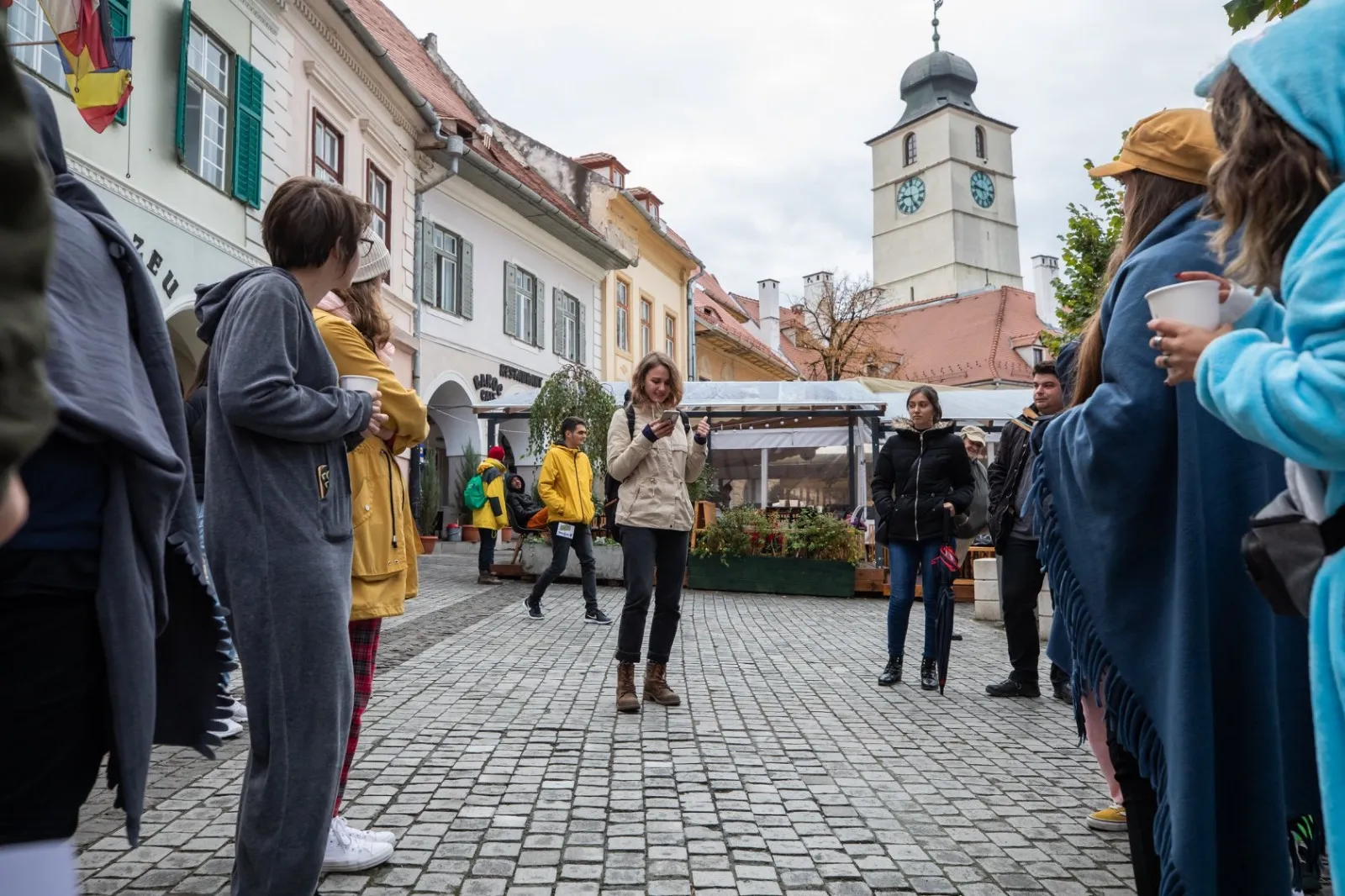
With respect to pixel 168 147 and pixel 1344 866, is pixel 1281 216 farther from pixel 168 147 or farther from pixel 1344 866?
pixel 168 147

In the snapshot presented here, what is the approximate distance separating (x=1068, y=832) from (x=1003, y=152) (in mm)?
80213

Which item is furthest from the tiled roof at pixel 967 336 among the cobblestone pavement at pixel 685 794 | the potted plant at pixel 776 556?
the cobblestone pavement at pixel 685 794

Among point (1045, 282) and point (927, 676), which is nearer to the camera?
point (927, 676)

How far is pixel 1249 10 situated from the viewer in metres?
5.25

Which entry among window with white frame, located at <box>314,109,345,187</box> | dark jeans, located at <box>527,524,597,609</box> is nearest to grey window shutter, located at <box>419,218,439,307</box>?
window with white frame, located at <box>314,109,345,187</box>

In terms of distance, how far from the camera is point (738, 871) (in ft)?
9.87

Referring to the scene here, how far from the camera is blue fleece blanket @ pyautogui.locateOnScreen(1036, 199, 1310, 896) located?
6.43 feet

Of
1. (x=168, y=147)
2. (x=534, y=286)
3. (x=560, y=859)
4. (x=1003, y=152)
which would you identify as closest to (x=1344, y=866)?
(x=560, y=859)

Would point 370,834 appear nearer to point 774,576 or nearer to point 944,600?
point 944,600

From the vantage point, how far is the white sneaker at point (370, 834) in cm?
303

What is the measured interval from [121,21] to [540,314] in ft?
45.0

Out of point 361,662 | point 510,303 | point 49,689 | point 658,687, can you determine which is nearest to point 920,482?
point 658,687

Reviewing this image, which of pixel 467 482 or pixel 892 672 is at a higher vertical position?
pixel 467 482

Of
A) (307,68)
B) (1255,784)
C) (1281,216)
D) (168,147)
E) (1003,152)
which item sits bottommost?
(1255,784)
